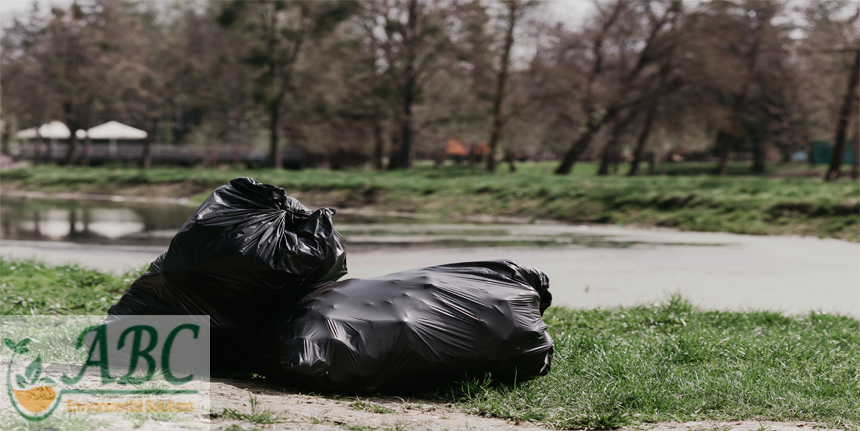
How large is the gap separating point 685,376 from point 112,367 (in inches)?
117

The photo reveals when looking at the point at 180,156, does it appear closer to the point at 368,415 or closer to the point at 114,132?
the point at 114,132

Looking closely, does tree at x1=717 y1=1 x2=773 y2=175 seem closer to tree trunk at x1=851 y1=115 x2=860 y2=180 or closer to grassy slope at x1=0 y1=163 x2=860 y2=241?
tree trunk at x1=851 y1=115 x2=860 y2=180

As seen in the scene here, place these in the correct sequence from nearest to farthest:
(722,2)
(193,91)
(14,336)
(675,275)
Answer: (14,336), (675,275), (722,2), (193,91)

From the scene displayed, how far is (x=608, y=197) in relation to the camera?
17188 millimetres

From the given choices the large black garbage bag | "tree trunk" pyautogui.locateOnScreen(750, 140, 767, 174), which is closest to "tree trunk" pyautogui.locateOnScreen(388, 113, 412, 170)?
"tree trunk" pyautogui.locateOnScreen(750, 140, 767, 174)

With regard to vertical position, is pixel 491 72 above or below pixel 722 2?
below

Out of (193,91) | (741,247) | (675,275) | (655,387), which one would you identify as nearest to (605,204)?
(741,247)

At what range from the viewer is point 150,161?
46.0 metres

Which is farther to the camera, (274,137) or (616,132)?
(274,137)

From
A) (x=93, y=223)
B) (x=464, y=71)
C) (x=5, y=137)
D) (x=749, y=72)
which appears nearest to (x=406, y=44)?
(x=464, y=71)

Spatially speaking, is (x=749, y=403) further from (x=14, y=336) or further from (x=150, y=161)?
(x=150, y=161)

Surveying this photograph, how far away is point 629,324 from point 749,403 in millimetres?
1765

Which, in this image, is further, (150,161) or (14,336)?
(150,161)

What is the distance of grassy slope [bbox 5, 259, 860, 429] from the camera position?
3600 millimetres
